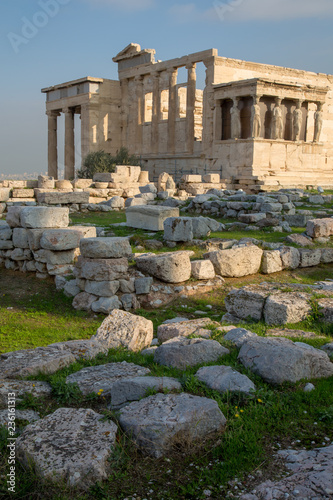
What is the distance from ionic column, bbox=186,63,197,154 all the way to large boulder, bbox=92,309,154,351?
22863 millimetres

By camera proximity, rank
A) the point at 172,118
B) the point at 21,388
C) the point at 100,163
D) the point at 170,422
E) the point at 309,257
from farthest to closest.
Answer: the point at 172,118
the point at 100,163
the point at 309,257
the point at 21,388
the point at 170,422

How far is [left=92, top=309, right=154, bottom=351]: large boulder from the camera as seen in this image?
17.7ft

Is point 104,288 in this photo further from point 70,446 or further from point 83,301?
point 70,446

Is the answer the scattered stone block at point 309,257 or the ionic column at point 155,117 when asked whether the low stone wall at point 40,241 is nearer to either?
the scattered stone block at point 309,257

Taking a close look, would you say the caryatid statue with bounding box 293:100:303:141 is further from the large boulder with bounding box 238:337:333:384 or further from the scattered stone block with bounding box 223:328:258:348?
the large boulder with bounding box 238:337:333:384

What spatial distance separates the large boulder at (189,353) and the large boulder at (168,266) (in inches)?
135

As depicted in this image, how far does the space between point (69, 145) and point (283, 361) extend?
31095mm

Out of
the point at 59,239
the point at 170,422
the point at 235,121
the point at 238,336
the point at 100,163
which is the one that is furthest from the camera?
the point at 100,163

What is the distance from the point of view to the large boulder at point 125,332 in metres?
5.39

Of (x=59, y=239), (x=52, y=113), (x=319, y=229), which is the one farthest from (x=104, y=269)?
(x=52, y=113)

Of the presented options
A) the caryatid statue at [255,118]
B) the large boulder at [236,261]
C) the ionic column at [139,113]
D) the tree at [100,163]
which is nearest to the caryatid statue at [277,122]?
the caryatid statue at [255,118]

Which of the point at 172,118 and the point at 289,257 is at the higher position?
the point at 172,118

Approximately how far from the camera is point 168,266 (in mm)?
7824

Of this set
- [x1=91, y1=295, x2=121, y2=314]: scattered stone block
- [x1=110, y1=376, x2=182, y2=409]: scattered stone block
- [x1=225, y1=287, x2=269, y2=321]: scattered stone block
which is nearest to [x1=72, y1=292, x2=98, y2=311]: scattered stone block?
[x1=91, y1=295, x2=121, y2=314]: scattered stone block
